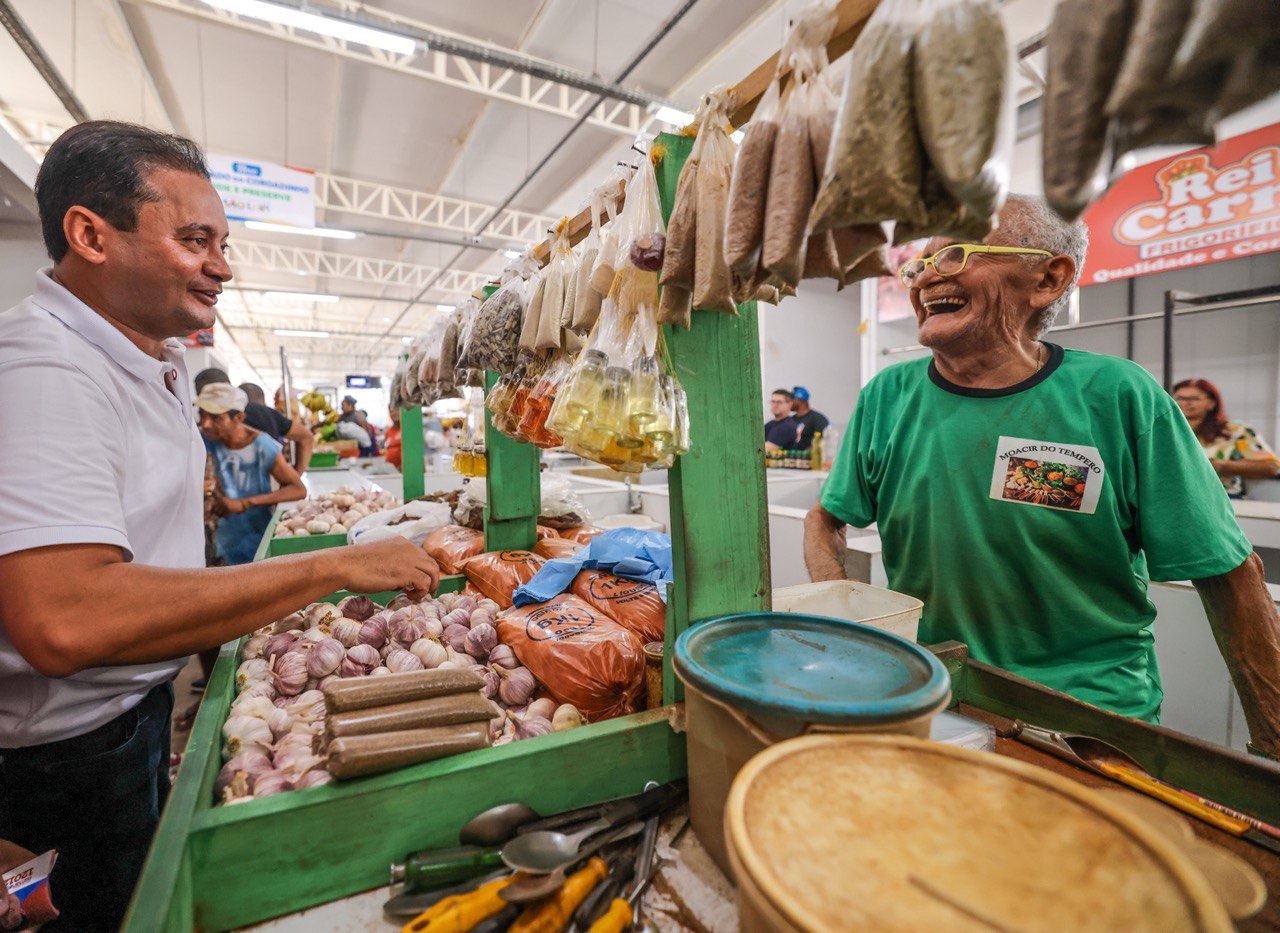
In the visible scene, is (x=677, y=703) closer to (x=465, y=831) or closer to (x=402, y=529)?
(x=465, y=831)

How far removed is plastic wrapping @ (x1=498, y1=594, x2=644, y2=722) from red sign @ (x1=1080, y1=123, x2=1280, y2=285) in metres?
5.49

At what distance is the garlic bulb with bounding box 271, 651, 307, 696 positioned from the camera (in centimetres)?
149

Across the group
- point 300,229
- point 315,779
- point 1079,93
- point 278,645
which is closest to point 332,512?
point 278,645

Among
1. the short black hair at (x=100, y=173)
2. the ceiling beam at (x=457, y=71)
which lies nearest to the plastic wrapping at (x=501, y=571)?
the short black hair at (x=100, y=173)

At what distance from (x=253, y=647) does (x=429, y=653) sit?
0.61 meters

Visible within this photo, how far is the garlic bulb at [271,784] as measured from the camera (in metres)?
1.01

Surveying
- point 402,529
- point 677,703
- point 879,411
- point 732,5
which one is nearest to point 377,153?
point 732,5

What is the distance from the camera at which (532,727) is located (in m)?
1.28

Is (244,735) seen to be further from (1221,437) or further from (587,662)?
(1221,437)

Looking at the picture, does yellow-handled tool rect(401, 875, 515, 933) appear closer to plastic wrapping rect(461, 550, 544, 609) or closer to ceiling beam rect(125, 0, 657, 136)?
plastic wrapping rect(461, 550, 544, 609)

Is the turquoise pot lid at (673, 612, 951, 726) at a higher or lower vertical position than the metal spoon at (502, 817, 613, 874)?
higher

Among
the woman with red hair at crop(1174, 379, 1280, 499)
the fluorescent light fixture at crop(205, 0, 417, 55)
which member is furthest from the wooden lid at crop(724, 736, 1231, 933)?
the fluorescent light fixture at crop(205, 0, 417, 55)

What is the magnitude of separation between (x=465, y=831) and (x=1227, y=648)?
178 cm

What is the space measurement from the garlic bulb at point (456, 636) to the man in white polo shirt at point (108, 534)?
28 cm
